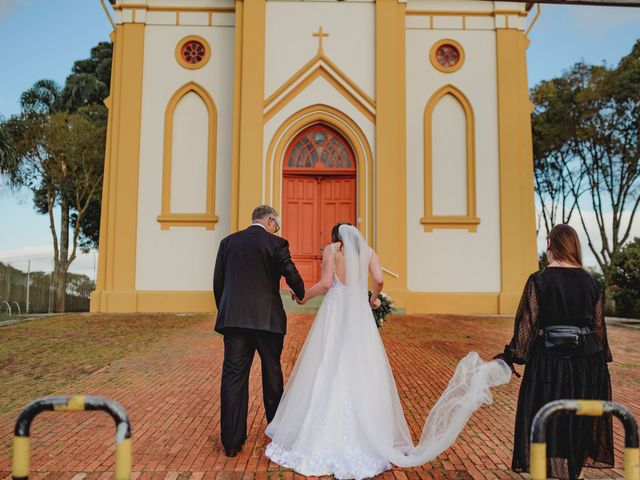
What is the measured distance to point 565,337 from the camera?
3.54m

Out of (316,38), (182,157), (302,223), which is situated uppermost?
(316,38)

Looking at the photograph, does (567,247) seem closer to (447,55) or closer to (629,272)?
(629,272)

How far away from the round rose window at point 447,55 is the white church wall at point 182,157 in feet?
19.8

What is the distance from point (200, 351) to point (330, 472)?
534 cm

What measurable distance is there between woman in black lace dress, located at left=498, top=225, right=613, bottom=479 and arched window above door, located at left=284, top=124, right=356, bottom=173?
39.4 ft

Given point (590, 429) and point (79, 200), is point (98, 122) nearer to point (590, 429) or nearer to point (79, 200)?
point (79, 200)

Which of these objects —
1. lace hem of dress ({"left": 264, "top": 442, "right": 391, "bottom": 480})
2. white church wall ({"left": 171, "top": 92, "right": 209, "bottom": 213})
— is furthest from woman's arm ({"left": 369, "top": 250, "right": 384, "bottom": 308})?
white church wall ({"left": 171, "top": 92, "right": 209, "bottom": 213})

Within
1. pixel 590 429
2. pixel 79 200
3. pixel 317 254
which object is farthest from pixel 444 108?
pixel 79 200

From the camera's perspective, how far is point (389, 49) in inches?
585

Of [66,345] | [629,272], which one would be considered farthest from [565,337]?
[629,272]

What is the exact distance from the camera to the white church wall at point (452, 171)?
1522cm

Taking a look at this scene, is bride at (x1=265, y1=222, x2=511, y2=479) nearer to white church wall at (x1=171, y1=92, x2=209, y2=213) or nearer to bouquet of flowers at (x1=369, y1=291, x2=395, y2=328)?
bouquet of flowers at (x1=369, y1=291, x2=395, y2=328)

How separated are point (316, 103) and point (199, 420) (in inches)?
444

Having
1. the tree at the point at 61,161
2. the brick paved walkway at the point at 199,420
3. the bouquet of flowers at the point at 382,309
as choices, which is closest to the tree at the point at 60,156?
the tree at the point at 61,161
